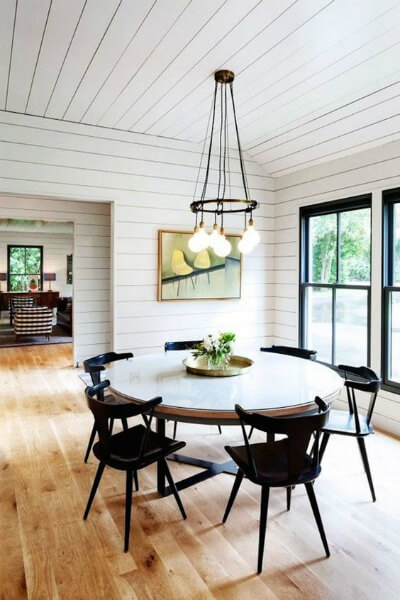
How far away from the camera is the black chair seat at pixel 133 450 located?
2.28 meters

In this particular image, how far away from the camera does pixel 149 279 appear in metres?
4.68

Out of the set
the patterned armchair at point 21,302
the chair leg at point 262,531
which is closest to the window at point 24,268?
the patterned armchair at point 21,302

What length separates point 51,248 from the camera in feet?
43.8

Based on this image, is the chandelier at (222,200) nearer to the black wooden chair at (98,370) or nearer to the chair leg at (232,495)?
the black wooden chair at (98,370)

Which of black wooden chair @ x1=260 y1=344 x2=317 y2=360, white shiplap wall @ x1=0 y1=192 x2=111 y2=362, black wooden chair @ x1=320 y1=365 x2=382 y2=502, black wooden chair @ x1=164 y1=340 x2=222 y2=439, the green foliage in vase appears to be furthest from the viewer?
white shiplap wall @ x1=0 y1=192 x2=111 y2=362

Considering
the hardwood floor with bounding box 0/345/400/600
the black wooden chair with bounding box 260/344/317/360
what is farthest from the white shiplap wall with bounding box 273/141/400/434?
the hardwood floor with bounding box 0/345/400/600

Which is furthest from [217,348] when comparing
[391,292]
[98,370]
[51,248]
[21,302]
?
[51,248]

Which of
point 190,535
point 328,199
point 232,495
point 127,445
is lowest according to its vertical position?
point 190,535

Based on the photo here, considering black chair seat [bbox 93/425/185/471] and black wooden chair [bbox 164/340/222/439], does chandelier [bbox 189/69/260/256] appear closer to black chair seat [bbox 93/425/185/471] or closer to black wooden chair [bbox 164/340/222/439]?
black wooden chair [bbox 164/340/222/439]

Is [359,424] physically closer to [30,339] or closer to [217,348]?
[217,348]

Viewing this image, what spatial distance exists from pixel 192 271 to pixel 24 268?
9883 mm

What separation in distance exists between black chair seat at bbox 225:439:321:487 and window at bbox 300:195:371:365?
6.78 ft

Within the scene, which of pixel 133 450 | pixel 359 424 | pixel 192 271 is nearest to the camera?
pixel 133 450

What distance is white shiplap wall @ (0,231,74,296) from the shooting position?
12.8 metres
